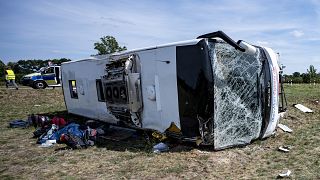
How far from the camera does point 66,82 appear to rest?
41.0 ft

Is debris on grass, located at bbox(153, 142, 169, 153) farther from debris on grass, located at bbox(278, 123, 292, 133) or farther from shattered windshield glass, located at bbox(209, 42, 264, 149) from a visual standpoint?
debris on grass, located at bbox(278, 123, 292, 133)

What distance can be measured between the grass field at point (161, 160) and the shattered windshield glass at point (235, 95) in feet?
1.09

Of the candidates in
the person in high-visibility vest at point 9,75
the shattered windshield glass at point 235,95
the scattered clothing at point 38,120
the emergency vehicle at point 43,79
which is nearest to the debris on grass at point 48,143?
the scattered clothing at point 38,120

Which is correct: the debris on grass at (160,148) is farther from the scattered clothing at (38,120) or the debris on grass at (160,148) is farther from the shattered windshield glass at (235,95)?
the scattered clothing at (38,120)

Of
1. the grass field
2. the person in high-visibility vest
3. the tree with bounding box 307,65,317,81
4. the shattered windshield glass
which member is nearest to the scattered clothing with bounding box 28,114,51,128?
the grass field

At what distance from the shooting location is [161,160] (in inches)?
251

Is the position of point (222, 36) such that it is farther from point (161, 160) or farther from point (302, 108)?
point (302, 108)

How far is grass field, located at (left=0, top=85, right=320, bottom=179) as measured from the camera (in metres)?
5.65

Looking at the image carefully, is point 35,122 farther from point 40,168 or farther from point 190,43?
point 190,43

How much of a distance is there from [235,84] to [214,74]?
0.61 metres

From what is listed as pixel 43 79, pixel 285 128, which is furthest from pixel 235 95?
pixel 43 79

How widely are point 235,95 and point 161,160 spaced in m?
2.03

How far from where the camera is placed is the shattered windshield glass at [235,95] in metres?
6.62

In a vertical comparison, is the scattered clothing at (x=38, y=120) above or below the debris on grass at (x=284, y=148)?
above
